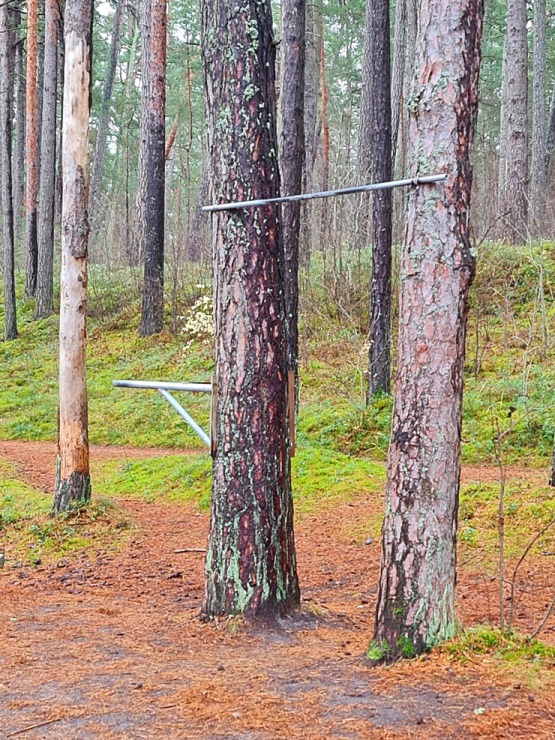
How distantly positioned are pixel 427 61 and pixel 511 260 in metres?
11.6

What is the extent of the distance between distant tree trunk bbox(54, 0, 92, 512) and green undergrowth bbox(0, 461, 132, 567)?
20 centimetres

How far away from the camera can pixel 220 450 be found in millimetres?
4703

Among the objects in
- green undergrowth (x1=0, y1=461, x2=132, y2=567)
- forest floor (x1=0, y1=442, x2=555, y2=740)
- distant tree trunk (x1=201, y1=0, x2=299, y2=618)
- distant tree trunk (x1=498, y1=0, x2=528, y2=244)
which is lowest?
green undergrowth (x1=0, y1=461, x2=132, y2=567)

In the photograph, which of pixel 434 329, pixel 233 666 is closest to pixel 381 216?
pixel 434 329

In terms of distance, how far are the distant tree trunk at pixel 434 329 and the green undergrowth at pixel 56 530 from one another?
14.0 ft

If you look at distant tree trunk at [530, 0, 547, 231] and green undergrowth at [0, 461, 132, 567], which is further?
distant tree trunk at [530, 0, 547, 231]

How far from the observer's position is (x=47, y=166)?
65.2ft

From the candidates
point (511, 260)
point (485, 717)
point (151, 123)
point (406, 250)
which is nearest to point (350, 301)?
point (511, 260)

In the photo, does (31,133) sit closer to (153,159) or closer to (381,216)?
(153,159)

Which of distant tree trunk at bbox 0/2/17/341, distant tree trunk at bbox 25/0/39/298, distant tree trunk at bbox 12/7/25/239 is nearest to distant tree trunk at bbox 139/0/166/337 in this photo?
distant tree trunk at bbox 0/2/17/341

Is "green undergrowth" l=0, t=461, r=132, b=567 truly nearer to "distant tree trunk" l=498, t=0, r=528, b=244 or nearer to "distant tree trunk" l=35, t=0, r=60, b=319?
"distant tree trunk" l=498, t=0, r=528, b=244

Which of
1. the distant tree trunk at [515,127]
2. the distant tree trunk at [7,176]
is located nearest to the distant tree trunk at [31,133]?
the distant tree trunk at [7,176]

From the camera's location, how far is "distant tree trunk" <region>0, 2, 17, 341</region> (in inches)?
741

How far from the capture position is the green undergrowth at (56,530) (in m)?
7.22
